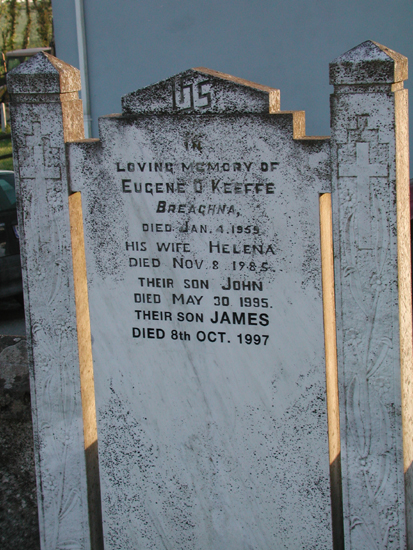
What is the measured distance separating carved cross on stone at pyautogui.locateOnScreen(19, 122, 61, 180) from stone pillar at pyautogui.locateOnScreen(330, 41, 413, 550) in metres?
1.27

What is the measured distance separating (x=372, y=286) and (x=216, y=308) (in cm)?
69

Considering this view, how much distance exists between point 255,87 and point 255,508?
1857mm

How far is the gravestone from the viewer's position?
301 centimetres

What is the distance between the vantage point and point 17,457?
392 centimetres

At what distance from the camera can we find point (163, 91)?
316cm

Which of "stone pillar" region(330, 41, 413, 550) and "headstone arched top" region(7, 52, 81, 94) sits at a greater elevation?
"headstone arched top" region(7, 52, 81, 94)

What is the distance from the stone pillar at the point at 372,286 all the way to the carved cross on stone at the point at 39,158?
1.27m

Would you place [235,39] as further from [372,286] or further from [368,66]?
[372,286]

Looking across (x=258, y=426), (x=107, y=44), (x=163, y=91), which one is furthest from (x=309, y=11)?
(x=258, y=426)

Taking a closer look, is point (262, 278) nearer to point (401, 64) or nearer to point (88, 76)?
point (401, 64)

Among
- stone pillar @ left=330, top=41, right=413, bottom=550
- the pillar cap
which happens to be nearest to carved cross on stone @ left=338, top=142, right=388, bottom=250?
stone pillar @ left=330, top=41, right=413, bottom=550

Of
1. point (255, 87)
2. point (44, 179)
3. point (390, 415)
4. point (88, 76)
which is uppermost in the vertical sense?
point (88, 76)

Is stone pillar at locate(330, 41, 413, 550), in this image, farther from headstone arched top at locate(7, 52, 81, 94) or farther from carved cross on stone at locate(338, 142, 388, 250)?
headstone arched top at locate(7, 52, 81, 94)

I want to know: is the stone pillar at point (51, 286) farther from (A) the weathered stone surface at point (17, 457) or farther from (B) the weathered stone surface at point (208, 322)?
(A) the weathered stone surface at point (17, 457)
